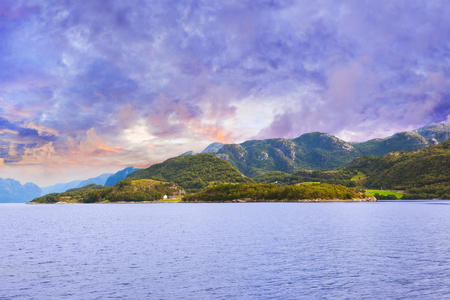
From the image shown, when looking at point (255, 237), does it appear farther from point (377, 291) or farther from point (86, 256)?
point (377, 291)

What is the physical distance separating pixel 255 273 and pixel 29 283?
27288 mm

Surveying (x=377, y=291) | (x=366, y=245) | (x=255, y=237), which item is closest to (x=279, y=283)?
(x=377, y=291)

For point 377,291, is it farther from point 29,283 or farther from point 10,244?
point 10,244

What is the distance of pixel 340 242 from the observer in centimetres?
→ 6431

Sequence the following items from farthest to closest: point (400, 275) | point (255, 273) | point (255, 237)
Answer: point (255, 237) → point (255, 273) → point (400, 275)

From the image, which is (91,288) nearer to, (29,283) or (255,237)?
(29,283)

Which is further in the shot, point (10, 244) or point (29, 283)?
point (10, 244)

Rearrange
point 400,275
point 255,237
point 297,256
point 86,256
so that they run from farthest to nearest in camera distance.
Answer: point 255,237 → point 86,256 → point 297,256 → point 400,275

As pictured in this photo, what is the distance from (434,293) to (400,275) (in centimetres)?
750

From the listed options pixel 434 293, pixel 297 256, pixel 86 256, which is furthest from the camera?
pixel 86 256

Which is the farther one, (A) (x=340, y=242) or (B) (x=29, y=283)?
(A) (x=340, y=242)

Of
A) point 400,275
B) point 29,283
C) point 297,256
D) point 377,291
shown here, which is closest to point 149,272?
point 29,283

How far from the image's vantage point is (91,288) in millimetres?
A: 33938

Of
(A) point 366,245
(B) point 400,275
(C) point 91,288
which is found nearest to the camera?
(C) point 91,288
